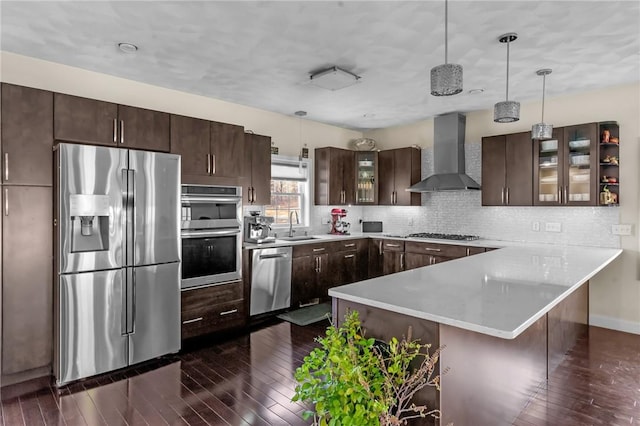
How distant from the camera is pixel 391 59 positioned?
132 inches

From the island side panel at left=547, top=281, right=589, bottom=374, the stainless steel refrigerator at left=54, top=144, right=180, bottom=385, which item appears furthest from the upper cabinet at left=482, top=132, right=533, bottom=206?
the stainless steel refrigerator at left=54, top=144, right=180, bottom=385

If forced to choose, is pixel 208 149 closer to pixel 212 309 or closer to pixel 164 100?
pixel 164 100

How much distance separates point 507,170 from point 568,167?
648 millimetres

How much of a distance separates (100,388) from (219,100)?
331 centimetres

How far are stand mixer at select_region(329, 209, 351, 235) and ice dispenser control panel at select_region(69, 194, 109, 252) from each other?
354cm

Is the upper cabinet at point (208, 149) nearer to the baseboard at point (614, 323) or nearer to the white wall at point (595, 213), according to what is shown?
the white wall at point (595, 213)

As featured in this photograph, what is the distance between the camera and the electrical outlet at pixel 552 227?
14.9 ft

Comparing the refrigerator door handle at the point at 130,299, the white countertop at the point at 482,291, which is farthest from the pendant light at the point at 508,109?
the refrigerator door handle at the point at 130,299

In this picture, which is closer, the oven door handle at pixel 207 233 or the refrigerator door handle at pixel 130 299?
the refrigerator door handle at pixel 130 299

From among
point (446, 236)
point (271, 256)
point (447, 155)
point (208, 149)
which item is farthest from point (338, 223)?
point (208, 149)

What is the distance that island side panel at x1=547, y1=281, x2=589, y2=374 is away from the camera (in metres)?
2.97

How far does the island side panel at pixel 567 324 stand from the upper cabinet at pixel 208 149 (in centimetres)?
327

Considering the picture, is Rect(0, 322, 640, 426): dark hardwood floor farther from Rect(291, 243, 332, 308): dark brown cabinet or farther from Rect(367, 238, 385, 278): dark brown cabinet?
Rect(367, 238, 385, 278): dark brown cabinet

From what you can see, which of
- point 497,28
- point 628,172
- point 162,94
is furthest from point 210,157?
point 628,172
